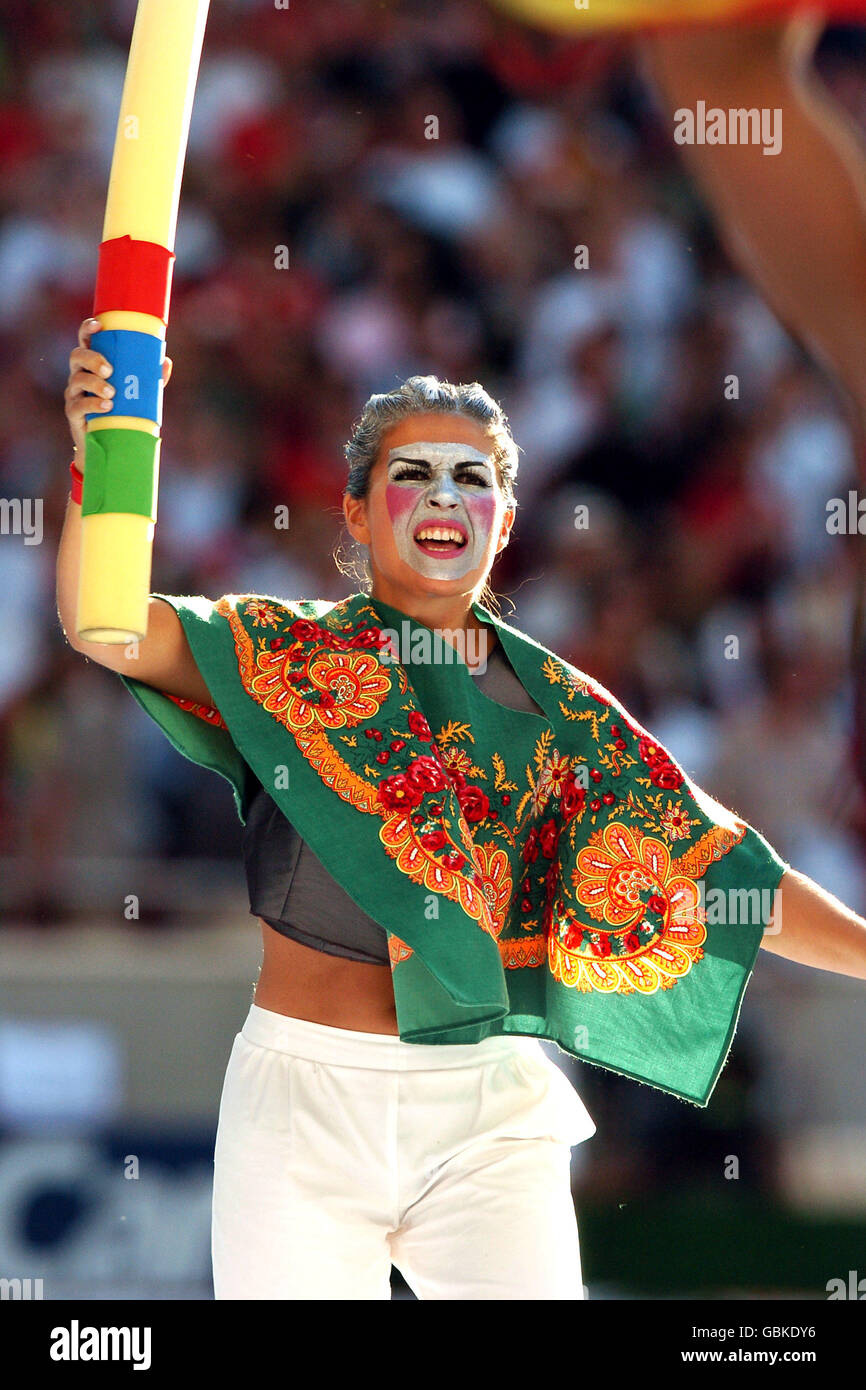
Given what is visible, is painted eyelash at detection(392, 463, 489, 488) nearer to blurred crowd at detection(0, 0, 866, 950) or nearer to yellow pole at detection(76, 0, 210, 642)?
yellow pole at detection(76, 0, 210, 642)

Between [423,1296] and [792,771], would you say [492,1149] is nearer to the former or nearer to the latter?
[423,1296]

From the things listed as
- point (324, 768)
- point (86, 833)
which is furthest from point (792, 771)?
point (324, 768)

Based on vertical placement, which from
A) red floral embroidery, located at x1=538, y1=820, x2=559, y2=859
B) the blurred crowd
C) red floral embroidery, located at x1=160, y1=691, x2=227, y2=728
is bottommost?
red floral embroidery, located at x1=538, y1=820, x2=559, y2=859

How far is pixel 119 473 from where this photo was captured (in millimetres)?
1854

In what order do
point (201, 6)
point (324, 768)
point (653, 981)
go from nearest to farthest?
point (201, 6) → point (324, 768) → point (653, 981)

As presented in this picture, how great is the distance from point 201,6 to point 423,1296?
1.53m

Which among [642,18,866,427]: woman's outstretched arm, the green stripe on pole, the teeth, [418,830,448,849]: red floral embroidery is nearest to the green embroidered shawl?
[418,830,448,849]: red floral embroidery

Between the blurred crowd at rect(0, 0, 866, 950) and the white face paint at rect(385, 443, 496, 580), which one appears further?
the blurred crowd at rect(0, 0, 866, 950)

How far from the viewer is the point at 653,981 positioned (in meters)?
2.28

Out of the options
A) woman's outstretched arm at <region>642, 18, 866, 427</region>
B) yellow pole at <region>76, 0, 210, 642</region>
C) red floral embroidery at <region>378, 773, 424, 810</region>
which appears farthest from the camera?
woman's outstretched arm at <region>642, 18, 866, 427</region>

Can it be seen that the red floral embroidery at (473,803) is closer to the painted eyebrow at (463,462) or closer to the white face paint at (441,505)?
the white face paint at (441,505)

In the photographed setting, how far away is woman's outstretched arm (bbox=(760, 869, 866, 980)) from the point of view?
2.20 m

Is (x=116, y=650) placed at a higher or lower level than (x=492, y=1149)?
higher

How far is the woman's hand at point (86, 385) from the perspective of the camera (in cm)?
188
